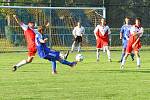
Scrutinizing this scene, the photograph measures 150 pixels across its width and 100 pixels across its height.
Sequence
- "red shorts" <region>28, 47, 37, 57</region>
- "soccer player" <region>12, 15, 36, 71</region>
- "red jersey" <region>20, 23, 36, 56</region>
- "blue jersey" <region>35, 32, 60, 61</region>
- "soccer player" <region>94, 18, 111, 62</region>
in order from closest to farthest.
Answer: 1. "blue jersey" <region>35, 32, 60, 61</region>
2. "soccer player" <region>12, 15, 36, 71</region>
3. "red shorts" <region>28, 47, 37, 57</region>
4. "red jersey" <region>20, 23, 36, 56</region>
5. "soccer player" <region>94, 18, 111, 62</region>

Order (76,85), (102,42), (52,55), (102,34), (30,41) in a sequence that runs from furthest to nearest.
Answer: (102,42), (102,34), (30,41), (52,55), (76,85)

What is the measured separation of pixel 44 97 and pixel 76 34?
76.4 ft

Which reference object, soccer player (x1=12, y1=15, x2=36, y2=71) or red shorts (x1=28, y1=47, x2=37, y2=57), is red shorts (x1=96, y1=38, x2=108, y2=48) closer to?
soccer player (x1=12, y1=15, x2=36, y2=71)

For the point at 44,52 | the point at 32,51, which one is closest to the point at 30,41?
the point at 32,51

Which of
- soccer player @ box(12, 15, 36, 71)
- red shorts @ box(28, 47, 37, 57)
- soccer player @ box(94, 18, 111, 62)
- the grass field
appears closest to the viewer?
the grass field

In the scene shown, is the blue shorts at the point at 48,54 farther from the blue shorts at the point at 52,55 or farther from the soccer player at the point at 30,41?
the soccer player at the point at 30,41

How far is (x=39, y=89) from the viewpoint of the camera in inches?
554

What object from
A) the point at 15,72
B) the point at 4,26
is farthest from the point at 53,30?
the point at 15,72

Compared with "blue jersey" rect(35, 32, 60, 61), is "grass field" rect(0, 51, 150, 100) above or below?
below

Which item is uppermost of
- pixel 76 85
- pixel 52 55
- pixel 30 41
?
pixel 30 41

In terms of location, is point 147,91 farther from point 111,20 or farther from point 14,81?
point 111,20

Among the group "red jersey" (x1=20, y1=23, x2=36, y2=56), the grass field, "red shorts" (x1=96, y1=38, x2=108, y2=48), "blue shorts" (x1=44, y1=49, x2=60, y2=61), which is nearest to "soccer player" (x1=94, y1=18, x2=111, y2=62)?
"red shorts" (x1=96, y1=38, x2=108, y2=48)

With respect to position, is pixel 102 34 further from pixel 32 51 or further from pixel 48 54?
pixel 48 54

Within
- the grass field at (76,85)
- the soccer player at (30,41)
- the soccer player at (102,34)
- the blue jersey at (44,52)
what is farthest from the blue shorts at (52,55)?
the soccer player at (102,34)
